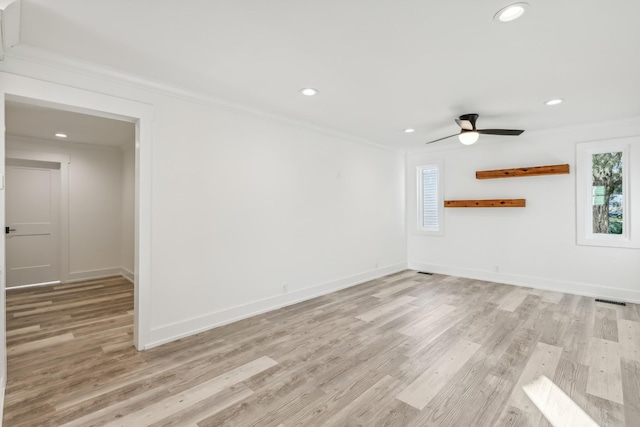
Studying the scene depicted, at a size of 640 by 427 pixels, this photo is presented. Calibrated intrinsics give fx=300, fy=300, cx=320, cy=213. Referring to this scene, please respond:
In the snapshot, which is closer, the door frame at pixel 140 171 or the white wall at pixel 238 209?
the door frame at pixel 140 171

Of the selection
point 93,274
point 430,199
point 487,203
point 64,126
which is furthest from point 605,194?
point 93,274

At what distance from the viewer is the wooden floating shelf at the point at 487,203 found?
16.5 feet

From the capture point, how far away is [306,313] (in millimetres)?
3820

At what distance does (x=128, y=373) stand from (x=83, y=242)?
4.41 m

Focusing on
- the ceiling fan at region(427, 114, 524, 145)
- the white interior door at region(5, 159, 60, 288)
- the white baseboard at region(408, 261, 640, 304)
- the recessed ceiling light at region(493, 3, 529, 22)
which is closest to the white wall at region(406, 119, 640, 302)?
the white baseboard at region(408, 261, 640, 304)

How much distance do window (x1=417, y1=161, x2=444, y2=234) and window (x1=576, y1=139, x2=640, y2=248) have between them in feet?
6.97

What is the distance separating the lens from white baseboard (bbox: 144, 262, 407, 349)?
302cm

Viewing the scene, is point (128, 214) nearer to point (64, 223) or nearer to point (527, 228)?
point (64, 223)

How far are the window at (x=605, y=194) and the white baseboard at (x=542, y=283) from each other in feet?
2.18

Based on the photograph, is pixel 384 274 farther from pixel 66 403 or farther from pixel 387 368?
pixel 66 403

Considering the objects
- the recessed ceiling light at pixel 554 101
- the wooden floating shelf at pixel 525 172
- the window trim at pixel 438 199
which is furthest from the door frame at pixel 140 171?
the wooden floating shelf at pixel 525 172

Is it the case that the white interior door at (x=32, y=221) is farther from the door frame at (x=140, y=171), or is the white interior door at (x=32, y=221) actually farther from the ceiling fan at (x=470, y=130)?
the ceiling fan at (x=470, y=130)

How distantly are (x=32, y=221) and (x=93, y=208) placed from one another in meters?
0.89

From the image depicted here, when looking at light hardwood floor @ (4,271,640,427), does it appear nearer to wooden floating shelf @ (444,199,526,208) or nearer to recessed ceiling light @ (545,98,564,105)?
wooden floating shelf @ (444,199,526,208)
